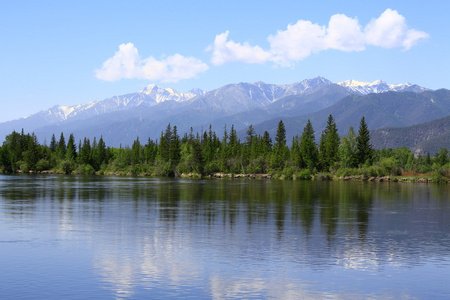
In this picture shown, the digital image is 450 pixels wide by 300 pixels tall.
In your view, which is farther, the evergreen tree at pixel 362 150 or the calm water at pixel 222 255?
the evergreen tree at pixel 362 150

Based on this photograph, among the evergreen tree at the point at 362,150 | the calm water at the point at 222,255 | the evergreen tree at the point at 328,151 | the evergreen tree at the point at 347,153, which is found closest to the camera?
the calm water at the point at 222,255

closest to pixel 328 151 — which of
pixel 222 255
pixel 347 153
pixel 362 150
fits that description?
pixel 347 153

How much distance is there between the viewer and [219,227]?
41.4 metres

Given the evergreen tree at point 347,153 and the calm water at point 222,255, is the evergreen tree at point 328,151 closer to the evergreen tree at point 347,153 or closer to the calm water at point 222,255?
the evergreen tree at point 347,153

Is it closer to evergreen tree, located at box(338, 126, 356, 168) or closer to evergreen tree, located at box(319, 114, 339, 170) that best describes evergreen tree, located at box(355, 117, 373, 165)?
evergreen tree, located at box(338, 126, 356, 168)

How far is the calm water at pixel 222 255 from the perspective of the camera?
22484 millimetres

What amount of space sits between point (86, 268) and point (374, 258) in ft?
52.8

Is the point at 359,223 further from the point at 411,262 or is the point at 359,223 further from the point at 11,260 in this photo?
the point at 11,260

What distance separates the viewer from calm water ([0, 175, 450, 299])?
22484 millimetres

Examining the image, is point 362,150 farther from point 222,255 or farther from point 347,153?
point 222,255

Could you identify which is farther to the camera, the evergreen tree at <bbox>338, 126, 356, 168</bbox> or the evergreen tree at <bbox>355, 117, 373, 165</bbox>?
the evergreen tree at <bbox>355, 117, 373, 165</bbox>

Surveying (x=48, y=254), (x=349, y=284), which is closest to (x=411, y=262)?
(x=349, y=284)

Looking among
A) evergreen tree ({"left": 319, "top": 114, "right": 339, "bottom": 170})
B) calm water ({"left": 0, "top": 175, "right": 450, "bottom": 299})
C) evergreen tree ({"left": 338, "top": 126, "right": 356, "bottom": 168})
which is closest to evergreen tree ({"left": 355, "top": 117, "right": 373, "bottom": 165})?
evergreen tree ({"left": 338, "top": 126, "right": 356, "bottom": 168})

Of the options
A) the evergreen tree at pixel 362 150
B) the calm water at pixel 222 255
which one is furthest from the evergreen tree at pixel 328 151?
the calm water at pixel 222 255
